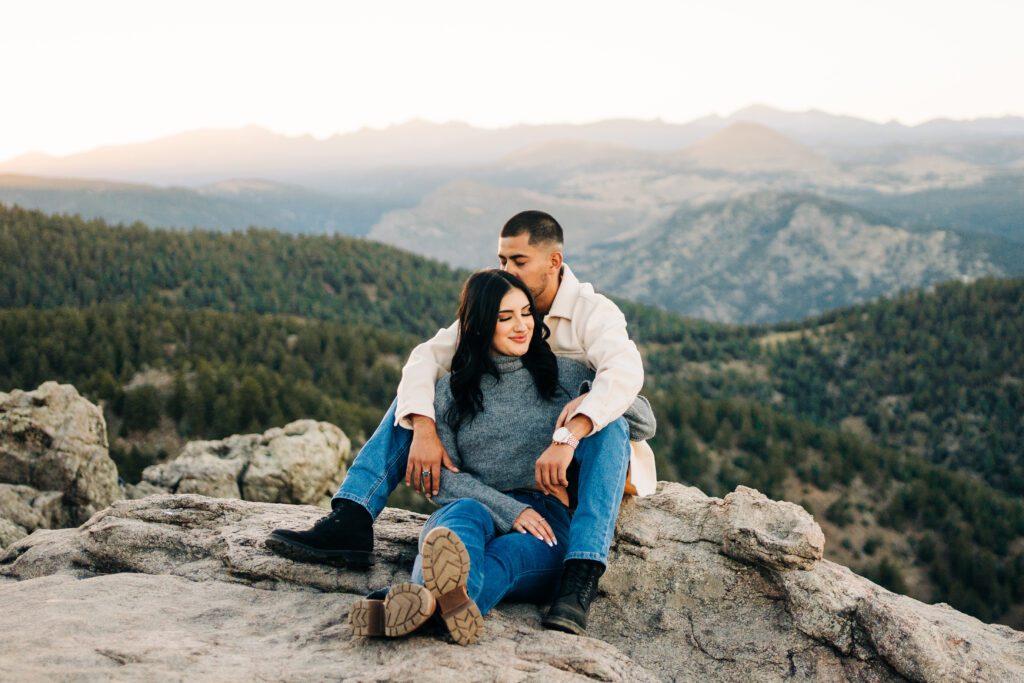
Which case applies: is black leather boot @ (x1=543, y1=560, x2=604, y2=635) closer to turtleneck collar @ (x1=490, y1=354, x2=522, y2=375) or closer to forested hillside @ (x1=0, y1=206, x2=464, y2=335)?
turtleneck collar @ (x1=490, y1=354, x2=522, y2=375)

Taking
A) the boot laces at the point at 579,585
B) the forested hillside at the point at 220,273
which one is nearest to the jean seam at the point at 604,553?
the boot laces at the point at 579,585

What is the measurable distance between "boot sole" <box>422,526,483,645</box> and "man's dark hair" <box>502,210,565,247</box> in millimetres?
3134

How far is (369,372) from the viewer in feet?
162

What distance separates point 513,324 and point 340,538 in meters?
2.27

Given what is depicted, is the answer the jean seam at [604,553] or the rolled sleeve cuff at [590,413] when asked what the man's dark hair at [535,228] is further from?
the jean seam at [604,553]

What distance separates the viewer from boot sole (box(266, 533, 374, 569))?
628 cm

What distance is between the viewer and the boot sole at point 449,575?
4.77 metres

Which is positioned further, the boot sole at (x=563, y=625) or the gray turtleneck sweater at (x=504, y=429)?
the gray turtleneck sweater at (x=504, y=429)

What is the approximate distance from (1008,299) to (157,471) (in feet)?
270

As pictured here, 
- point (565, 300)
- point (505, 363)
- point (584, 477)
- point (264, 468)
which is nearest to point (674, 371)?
point (264, 468)

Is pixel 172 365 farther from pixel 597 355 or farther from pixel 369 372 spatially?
pixel 597 355

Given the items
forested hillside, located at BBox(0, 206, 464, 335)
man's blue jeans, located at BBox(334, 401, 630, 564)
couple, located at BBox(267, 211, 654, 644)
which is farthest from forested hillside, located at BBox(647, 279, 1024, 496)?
man's blue jeans, located at BBox(334, 401, 630, 564)

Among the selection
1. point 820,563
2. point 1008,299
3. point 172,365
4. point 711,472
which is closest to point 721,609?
point 820,563

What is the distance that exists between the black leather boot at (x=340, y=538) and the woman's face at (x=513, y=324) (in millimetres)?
1797
